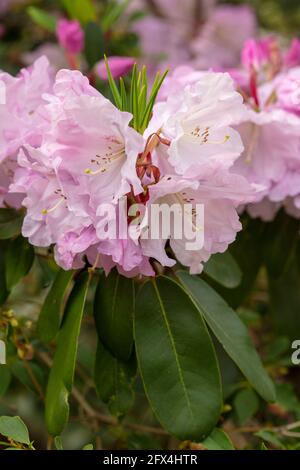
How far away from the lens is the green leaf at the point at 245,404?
1.18m

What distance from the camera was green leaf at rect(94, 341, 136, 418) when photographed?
0.95m

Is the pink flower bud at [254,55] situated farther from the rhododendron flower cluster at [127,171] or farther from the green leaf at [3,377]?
the green leaf at [3,377]

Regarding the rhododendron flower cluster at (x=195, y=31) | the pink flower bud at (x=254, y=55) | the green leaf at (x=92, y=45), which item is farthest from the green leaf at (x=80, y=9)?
the pink flower bud at (x=254, y=55)

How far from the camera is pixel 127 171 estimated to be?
0.78 m

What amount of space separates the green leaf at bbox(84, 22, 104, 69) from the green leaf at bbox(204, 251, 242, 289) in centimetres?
54

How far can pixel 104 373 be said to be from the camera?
954 millimetres

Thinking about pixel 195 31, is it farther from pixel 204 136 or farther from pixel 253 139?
pixel 204 136

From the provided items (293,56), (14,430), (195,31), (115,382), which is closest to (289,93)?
(293,56)

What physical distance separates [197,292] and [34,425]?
87 centimetres

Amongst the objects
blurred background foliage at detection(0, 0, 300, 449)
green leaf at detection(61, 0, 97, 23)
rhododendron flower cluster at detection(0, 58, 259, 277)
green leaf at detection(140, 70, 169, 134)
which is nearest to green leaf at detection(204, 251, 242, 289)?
blurred background foliage at detection(0, 0, 300, 449)

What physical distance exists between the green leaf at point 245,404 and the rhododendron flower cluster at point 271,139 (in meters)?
0.29

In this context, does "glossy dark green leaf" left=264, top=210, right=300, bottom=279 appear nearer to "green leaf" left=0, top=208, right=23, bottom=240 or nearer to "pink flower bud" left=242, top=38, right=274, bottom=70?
"pink flower bud" left=242, top=38, right=274, bottom=70

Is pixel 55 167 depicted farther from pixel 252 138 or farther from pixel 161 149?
pixel 252 138

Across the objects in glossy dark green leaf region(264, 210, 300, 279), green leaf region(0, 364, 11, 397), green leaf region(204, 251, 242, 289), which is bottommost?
green leaf region(0, 364, 11, 397)
